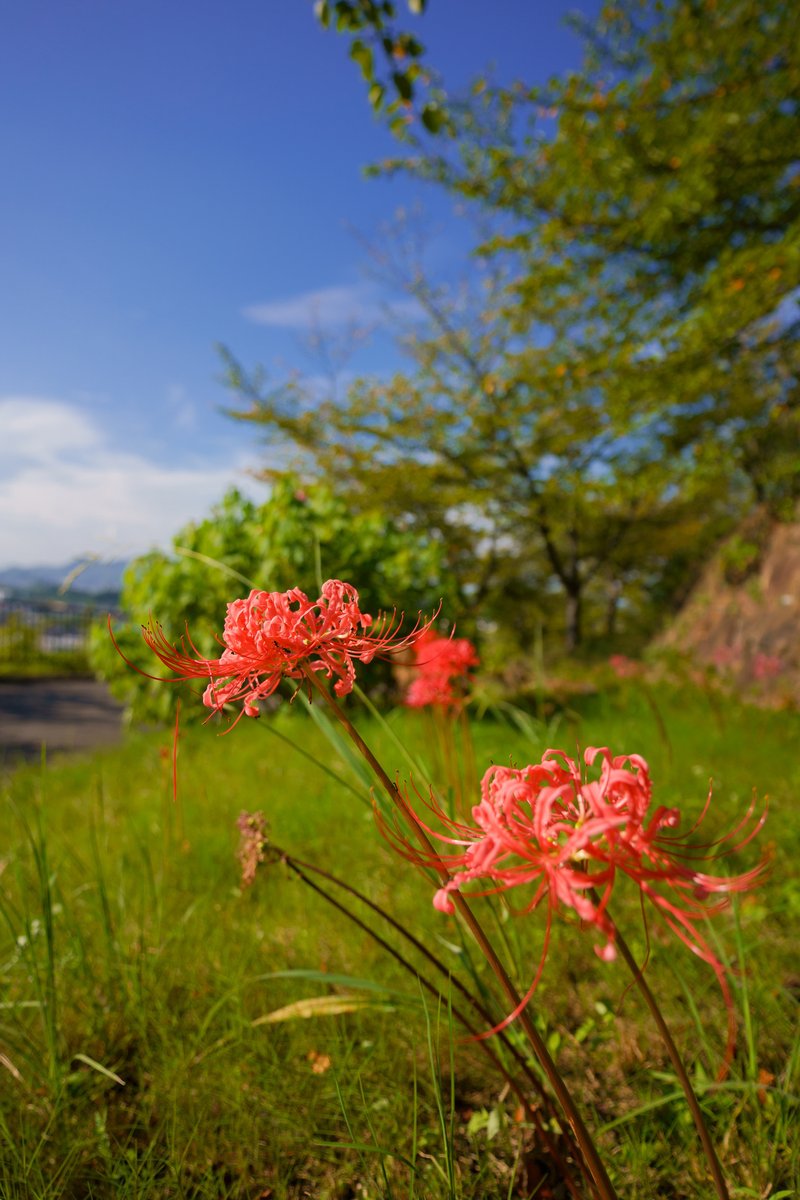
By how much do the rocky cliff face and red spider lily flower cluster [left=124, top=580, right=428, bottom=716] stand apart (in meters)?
6.26

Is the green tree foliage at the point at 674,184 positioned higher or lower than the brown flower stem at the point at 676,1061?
higher

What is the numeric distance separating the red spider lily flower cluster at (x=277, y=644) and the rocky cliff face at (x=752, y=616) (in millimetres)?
6265

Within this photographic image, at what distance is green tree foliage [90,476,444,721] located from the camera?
15.1ft

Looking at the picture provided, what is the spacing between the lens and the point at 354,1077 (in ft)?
4.96

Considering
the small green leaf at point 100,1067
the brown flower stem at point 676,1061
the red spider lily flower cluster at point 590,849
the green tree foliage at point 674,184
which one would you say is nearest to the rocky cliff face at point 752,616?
the green tree foliage at point 674,184

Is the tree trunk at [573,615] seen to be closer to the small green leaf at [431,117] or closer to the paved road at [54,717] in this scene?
the paved road at [54,717]

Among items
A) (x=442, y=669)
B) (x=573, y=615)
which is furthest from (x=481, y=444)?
(x=442, y=669)

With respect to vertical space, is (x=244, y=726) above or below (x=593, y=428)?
below

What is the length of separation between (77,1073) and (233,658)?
1.41 metres

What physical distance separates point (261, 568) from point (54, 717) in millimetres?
6891

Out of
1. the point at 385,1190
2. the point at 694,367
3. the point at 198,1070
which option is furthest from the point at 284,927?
the point at 694,367

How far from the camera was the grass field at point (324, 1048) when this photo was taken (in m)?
1.35

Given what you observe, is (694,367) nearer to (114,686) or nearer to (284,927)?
(114,686)

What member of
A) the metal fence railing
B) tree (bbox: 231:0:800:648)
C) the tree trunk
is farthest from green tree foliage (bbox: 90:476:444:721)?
the metal fence railing
